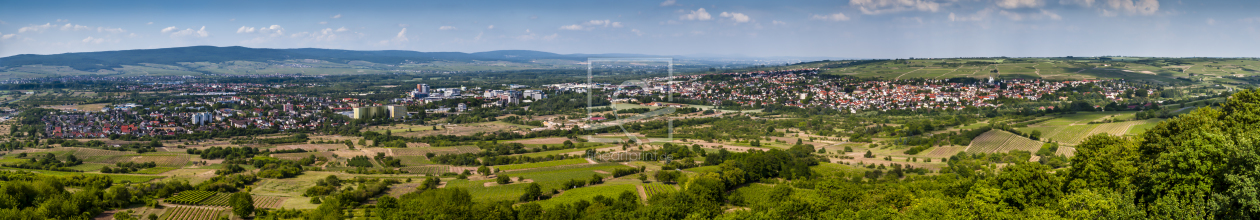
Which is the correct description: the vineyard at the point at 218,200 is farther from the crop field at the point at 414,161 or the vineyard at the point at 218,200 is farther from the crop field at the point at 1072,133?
the crop field at the point at 1072,133

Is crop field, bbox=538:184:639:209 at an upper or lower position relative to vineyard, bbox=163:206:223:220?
upper

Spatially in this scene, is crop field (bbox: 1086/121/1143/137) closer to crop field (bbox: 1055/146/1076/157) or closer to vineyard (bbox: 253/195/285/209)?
crop field (bbox: 1055/146/1076/157)

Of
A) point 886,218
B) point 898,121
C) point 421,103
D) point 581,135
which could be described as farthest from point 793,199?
point 421,103

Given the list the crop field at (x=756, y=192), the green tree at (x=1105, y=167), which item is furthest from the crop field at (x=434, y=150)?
the green tree at (x=1105, y=167)

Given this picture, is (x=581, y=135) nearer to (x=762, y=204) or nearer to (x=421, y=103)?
(x=762, y=204)

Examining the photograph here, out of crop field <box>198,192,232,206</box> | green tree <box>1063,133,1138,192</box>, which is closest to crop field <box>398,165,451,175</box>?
crop field <box>198,192,232,206</box>

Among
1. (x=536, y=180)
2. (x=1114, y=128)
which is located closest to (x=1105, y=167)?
(x=536, y=180)
